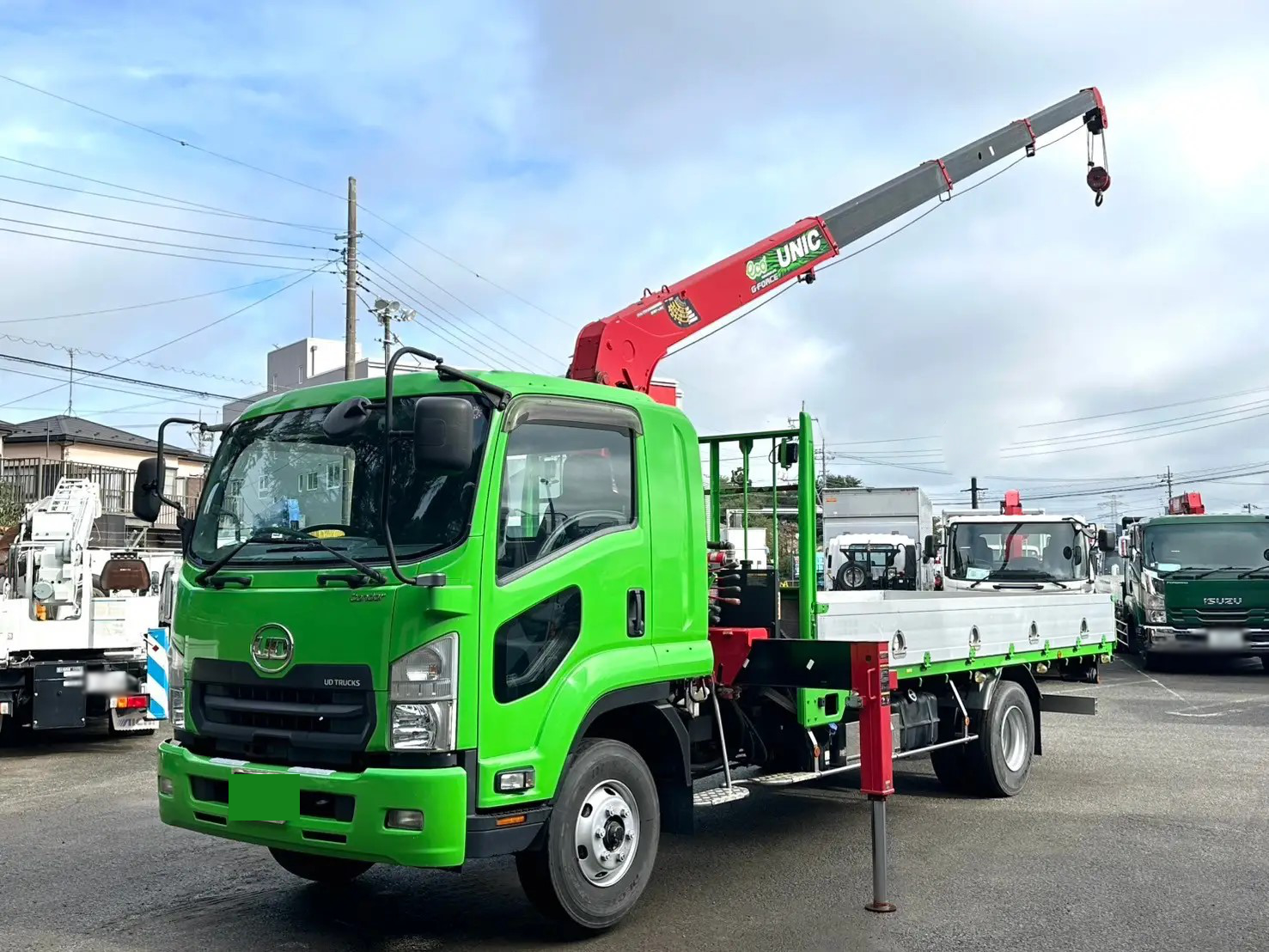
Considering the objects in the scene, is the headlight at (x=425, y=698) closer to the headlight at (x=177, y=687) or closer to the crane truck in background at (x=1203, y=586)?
the headlight at (x=177, y=687)

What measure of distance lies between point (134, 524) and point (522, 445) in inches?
832

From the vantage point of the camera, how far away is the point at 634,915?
5.91 m

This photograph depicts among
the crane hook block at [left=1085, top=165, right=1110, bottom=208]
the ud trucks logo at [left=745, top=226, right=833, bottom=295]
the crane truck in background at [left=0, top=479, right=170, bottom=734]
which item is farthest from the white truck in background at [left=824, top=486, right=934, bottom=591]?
the crane truck in background at [left=0, top=479, right=170, bottom=734]

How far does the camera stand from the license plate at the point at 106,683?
11.0 meters

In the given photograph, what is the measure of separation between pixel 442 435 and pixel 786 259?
615 cm

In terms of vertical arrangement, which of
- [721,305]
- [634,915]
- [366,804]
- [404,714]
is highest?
[721,305]

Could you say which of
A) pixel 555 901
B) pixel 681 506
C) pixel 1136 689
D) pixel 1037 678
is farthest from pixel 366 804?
pixel 1136 689

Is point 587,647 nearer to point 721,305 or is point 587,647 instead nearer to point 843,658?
point 843,658

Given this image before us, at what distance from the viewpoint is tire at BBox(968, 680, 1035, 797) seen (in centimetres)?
875

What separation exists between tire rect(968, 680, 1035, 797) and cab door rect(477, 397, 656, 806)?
12.9ft

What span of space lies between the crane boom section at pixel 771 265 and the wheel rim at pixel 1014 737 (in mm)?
3743

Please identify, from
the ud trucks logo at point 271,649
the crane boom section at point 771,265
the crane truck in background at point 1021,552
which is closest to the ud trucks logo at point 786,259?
the crane boom section at point 771,265

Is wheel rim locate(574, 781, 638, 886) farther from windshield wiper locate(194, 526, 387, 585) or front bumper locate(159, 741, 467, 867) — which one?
windshield wiper locate(194, 526, 387, 585)

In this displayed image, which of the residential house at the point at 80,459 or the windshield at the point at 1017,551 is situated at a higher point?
the residential house at the point at 80,459
